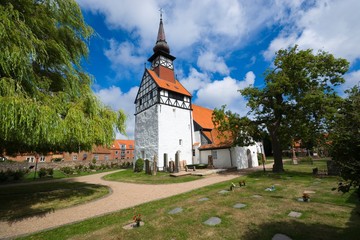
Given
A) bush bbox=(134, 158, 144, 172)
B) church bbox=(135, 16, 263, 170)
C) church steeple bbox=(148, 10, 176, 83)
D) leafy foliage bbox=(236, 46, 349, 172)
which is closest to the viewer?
leafy foliage bbox=(236, 46, 349, 172)

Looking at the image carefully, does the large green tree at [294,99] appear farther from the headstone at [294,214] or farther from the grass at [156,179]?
the headstone at [294,214]

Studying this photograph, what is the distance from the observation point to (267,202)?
7.14 meters

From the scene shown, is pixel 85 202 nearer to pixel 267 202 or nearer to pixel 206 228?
pixel 206 228

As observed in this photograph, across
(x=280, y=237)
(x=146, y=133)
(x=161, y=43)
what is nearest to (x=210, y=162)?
(x=146, y=133)

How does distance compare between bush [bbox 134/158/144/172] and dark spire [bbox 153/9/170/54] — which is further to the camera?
dark spire [bbox 153/9/170/54]

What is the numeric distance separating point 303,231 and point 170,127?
20.5 metres

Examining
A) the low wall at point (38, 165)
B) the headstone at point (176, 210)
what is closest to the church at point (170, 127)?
the low wall at point (38, 165)

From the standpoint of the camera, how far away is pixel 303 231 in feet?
14.8

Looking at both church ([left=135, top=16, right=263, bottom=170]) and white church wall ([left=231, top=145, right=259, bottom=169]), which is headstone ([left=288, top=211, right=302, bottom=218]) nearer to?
church ([left=135, top=16, right=263, bottom=170])

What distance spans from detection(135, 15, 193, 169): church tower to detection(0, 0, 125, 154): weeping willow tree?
14.4m

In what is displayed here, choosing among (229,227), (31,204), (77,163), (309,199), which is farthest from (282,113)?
(77,163)

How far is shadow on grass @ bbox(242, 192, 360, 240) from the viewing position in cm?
424

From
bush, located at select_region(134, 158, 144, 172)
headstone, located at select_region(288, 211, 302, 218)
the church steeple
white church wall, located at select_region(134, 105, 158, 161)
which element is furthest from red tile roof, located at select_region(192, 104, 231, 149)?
headstone, located at select_region(288, 211, 302, 218)

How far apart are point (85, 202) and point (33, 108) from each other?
19.0ft
